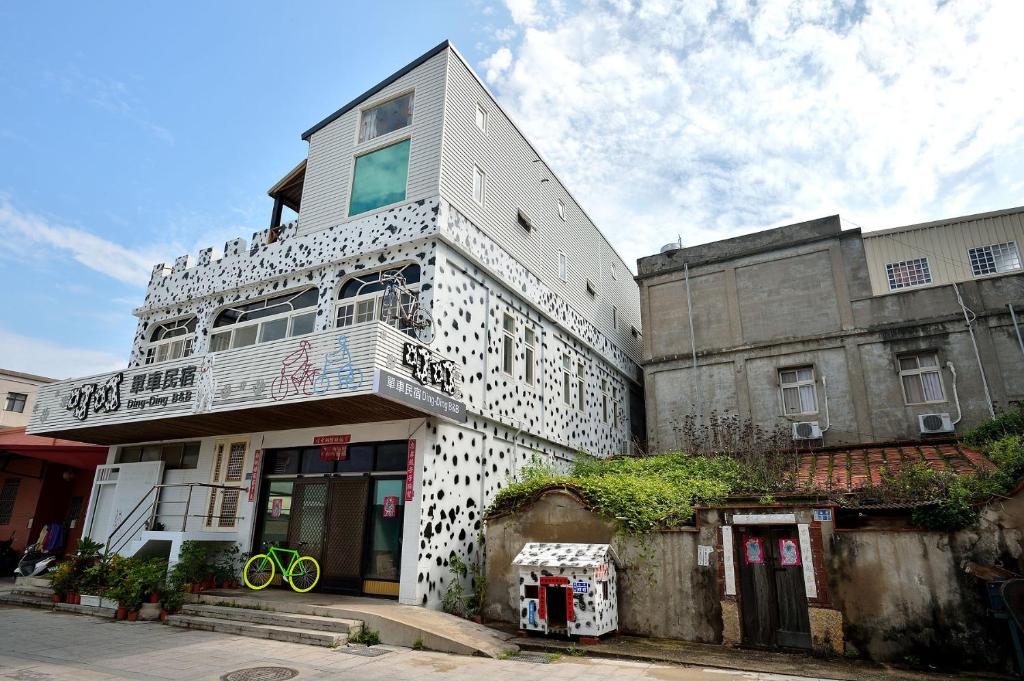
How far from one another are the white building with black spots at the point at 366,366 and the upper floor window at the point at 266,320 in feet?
0.17

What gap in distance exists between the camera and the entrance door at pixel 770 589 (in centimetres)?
940

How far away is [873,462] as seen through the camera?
13.2 meters

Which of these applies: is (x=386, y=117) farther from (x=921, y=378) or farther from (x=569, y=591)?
(x=921, y=378)

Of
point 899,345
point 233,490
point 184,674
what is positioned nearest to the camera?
point 184,674

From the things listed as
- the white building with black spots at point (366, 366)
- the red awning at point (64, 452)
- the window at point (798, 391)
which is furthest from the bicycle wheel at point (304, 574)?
the window at point (798, 391)

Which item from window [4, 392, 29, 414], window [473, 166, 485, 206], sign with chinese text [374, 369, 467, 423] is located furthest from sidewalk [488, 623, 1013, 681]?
window [4, 392, 29, 414]

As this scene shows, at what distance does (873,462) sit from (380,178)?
519 inches

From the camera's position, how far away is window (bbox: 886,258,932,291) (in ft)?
59.3

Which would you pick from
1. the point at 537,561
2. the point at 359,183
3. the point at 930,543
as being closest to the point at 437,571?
the point at 537,561

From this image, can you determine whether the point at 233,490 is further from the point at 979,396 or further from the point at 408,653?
the point at 979,396

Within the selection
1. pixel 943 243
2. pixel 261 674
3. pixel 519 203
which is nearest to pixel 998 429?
pixel 943 243

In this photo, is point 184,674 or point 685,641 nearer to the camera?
point 184,674

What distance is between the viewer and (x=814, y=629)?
28.4ft

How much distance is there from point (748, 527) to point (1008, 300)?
11535 mm
